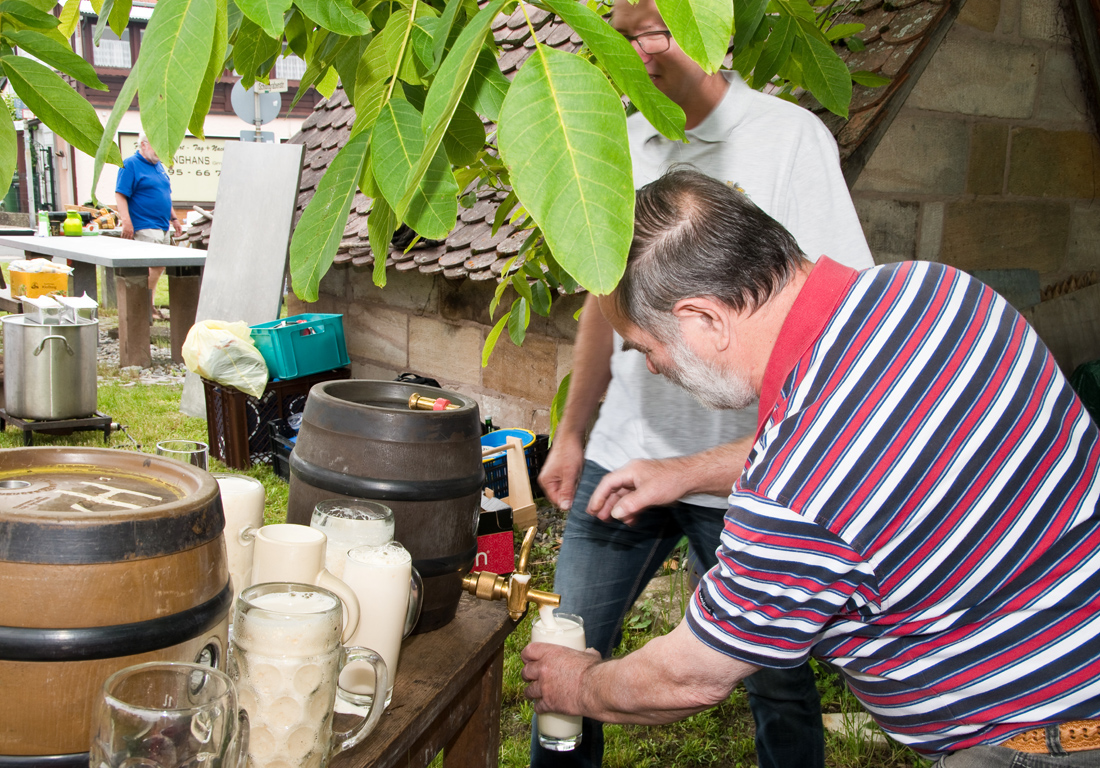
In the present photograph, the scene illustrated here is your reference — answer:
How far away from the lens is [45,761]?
0.89 meters

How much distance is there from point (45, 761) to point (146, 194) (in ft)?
33.6

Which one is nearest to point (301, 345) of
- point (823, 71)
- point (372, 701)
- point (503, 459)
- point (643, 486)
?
point (503, 459)

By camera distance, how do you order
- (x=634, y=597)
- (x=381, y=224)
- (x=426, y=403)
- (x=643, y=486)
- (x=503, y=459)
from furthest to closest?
1. (x=503, y=459)
2. (x=634, y=597)
3. (x=643, y=486)
4. (x=426, y=403)
5. (x=381, y=224)

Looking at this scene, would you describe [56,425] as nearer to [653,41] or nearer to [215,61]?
[653,41]

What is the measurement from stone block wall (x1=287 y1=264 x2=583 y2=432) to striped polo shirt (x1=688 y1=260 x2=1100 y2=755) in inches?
131

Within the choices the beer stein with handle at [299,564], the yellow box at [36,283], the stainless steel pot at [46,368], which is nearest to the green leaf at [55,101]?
the beer stein with handle at [299,564]

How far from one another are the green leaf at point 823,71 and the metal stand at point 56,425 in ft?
17.9

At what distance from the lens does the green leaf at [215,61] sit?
0.82 m

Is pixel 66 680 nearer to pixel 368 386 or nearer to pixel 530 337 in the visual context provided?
pixel 368 386

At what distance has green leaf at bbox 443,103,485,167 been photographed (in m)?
1.09

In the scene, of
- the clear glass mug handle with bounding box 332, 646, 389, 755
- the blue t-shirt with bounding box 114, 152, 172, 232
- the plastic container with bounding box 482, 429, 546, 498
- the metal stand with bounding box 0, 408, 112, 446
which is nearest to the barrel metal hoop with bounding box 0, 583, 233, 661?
the clear glass mug handle with bounding box 332, 646, 389, 755

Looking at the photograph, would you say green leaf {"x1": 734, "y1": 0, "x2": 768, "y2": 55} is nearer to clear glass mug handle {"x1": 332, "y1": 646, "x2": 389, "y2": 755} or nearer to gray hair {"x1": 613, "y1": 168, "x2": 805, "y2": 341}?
gray hair {"x1": 613, "y1": 168, "x2": 805, "y2": 341}

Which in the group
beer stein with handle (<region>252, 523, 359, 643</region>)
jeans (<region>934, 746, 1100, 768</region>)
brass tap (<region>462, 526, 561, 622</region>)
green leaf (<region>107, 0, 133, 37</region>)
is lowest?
jeans (<region>934, 746, 1100, 768</region>)

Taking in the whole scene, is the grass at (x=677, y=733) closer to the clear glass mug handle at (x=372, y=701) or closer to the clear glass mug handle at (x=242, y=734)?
the clear glass mug handle at (x=372, y=701)
